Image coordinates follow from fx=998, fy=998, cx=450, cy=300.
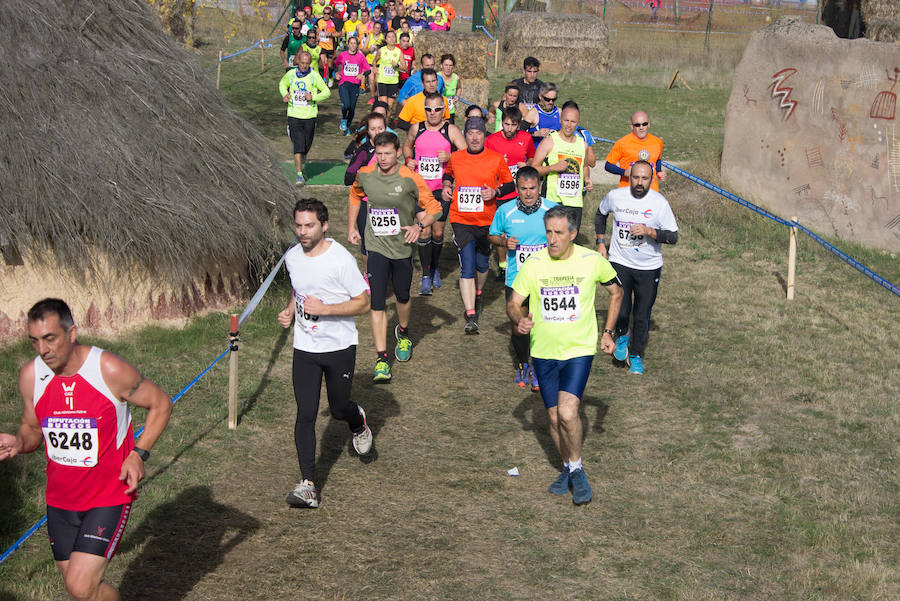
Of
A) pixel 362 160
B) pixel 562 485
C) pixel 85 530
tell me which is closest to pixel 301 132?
pixel 362 160

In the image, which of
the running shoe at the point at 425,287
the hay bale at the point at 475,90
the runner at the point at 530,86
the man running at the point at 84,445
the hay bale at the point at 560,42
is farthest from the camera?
the hay bale at the point at 560,42

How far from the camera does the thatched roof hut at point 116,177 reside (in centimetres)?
917

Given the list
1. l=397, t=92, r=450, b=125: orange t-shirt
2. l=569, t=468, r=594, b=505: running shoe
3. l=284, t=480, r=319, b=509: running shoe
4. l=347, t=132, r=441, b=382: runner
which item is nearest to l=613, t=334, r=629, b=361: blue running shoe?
l=347, t=132, r=441, b=382: runner

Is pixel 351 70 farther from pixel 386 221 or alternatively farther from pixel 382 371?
pixel 382 371

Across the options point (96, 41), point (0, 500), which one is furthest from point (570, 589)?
point (96, 41)

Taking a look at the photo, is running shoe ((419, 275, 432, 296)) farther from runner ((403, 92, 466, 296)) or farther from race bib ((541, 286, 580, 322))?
race bib ((541, 286, 580, 322))

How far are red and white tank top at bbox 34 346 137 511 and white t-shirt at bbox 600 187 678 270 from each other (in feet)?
18.0

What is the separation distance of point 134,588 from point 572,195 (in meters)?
6.70

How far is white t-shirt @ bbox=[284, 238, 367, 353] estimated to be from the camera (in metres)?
6.69

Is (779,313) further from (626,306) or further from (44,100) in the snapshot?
(44,100)

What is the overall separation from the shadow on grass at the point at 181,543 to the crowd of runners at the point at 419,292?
550 mm

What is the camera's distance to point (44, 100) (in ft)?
31.5

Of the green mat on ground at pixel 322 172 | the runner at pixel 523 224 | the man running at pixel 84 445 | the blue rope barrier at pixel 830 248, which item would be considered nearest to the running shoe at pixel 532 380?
the runner at pixel 523 224

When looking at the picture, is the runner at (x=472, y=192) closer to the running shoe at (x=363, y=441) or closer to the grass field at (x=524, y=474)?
the grass field at (x=524, y=474)
